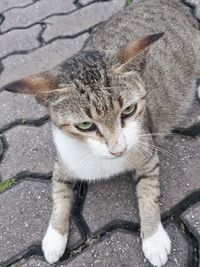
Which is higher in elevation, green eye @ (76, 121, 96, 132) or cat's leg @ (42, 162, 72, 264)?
green eye @ (76, 121, 96, 132)

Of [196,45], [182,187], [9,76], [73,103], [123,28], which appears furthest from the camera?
[9,76]

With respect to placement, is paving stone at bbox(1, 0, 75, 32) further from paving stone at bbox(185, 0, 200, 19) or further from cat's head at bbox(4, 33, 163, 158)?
cat's head at bbox(4, 33, 163, 158)

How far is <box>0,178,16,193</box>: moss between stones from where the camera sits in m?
2.57

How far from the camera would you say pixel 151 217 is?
2148 mm

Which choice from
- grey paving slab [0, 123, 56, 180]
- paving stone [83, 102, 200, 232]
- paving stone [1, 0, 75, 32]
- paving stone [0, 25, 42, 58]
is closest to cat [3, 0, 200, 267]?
paving stone [83, 102, 200, 232]

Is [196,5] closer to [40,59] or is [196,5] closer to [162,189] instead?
[40,59]

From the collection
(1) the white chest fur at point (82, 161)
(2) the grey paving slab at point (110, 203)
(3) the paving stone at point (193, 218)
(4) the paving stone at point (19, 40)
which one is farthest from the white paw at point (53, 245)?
(4) the paving stone at point (19, 40)

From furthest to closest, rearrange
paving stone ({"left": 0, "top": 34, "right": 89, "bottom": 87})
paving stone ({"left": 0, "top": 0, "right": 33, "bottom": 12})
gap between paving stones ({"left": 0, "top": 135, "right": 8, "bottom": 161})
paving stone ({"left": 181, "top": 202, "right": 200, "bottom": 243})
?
paving stone ({"left": 0, "top": 0, "right": 33, "bottom": 12})
paving stone ({"left": 0, "top": 34, "right": 89, "bottom": 87})
gap between paving stones ({"left": 0, "top": 135, "right": 8, "bottom": 161})
paving stone ({"left": 181, "top": 202, "right": 200, "bottom": 243})

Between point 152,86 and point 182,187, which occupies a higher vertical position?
point 152,86

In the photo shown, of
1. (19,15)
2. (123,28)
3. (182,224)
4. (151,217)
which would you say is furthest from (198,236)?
(19,15)

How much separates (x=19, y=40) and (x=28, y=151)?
1222 millimetres

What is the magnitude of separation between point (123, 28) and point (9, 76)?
1.07 m

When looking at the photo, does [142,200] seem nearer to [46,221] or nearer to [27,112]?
[46,221]

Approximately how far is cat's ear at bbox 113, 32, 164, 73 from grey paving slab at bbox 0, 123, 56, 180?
99 centimetres
